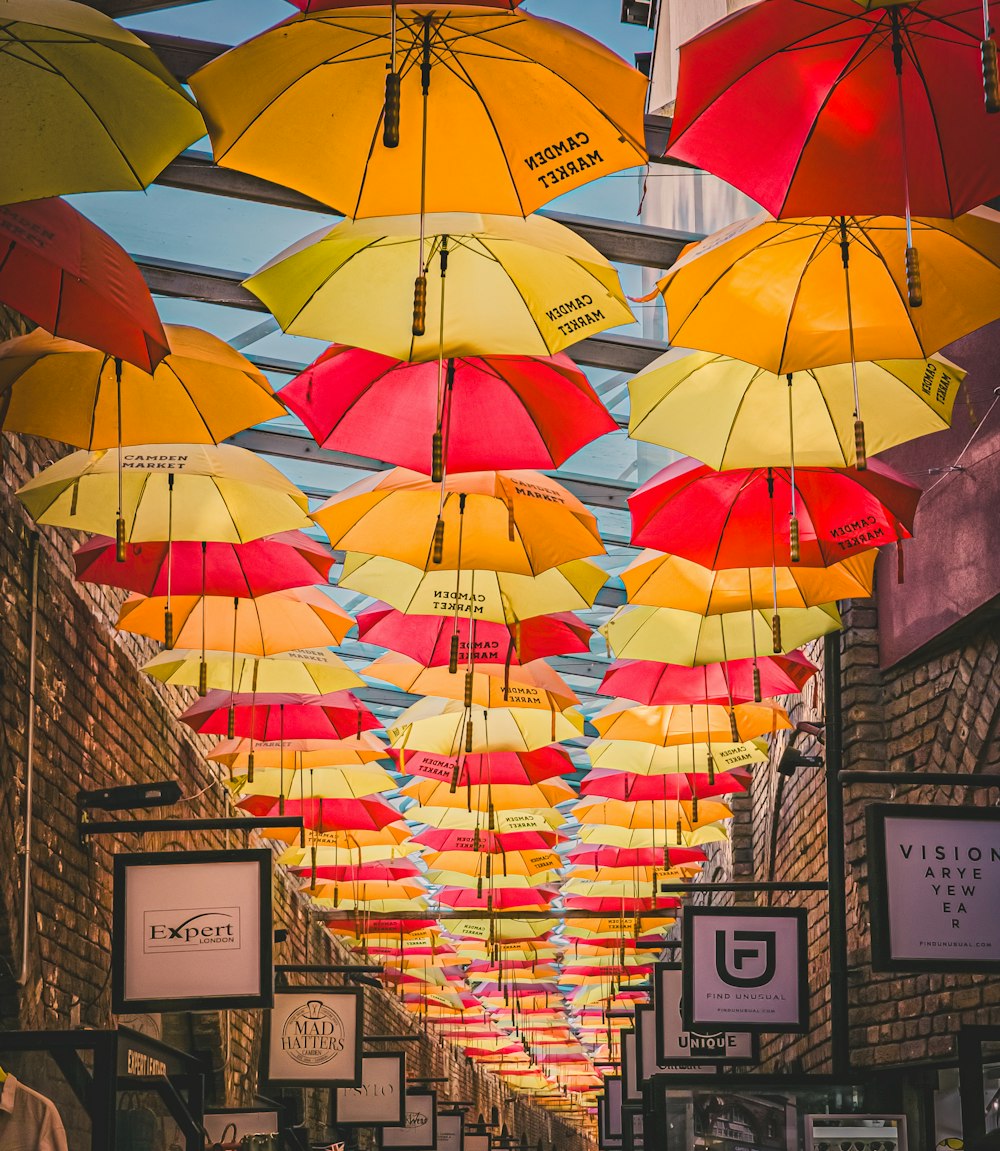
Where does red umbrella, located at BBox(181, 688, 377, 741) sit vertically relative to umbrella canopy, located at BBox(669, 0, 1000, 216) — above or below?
below

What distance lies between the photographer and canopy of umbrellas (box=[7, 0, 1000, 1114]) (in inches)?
141

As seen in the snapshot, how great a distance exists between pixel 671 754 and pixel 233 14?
5364 millimetres

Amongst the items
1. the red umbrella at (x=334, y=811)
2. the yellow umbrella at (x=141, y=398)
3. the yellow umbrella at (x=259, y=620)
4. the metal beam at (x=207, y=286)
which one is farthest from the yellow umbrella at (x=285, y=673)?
the red umbrella at (x=334, y=811)

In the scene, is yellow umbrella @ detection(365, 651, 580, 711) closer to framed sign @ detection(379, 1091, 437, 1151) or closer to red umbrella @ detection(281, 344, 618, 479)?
red umbrella @ detection(281, 344, 618, 479)

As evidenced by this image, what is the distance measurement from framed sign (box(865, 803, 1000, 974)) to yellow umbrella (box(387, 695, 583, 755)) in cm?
374

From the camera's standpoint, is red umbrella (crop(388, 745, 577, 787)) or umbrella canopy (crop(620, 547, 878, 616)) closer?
umbrella canopy (crop(620, 547, 878, 616))

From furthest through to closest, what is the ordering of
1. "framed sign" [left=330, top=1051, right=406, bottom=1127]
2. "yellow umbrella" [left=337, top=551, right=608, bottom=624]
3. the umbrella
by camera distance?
1. "framed sign" [left=330, top=1051, right=406, bottom=1127]
2. "yellow umbrella" [left=337, top=551, right=608, bottom=624]
3. the umbrella

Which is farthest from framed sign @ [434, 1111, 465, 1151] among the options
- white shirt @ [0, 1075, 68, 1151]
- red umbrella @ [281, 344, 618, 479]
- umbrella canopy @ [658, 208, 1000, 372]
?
umbrella canopy @ [658, 208, 1000, 372]

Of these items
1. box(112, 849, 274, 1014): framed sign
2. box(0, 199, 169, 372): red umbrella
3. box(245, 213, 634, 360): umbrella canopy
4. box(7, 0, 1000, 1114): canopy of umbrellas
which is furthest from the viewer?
box(112, 849, 274, 1014): framed sign

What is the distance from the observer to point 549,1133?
50.6 meters

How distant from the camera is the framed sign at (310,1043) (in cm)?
964

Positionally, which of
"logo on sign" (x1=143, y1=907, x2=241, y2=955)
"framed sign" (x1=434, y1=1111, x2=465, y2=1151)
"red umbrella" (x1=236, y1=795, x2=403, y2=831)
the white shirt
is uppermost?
"red umbrella" (x1=236, y1=795, x2=403, y2=831)

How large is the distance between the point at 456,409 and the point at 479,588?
167 centimetres

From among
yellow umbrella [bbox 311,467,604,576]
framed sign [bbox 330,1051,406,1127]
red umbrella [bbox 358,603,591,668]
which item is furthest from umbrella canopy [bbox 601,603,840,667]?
framed sign [bbox 330,1051,406,1127]
